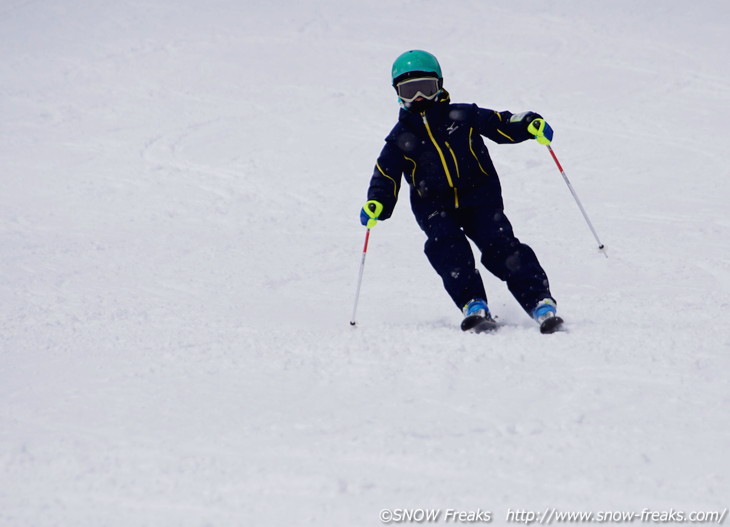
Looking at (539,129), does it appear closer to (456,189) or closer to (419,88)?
(456,189)

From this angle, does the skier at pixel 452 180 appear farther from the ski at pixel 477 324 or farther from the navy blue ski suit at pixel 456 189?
the ski at pixel 477 324

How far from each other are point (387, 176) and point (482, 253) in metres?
0.74

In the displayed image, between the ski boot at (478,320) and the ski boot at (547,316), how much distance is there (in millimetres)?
243

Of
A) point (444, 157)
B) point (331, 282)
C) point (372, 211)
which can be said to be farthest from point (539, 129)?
point (331, 282)

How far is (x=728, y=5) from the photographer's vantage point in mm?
16953

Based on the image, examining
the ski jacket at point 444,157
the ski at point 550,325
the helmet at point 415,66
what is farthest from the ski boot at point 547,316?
the helmet at point 415,66

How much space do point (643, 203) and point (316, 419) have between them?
244 inches

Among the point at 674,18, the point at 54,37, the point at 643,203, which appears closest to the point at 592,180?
the point at 643,203

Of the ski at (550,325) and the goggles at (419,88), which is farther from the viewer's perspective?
the goggles at (419,88)

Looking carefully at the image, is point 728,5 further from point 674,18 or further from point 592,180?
point 592,180

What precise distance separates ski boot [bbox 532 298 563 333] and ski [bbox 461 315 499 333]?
0.83 ft

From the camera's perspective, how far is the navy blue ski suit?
476 cm

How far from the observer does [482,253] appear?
4852 millimetres

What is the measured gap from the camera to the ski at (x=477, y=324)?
14.6 ft
